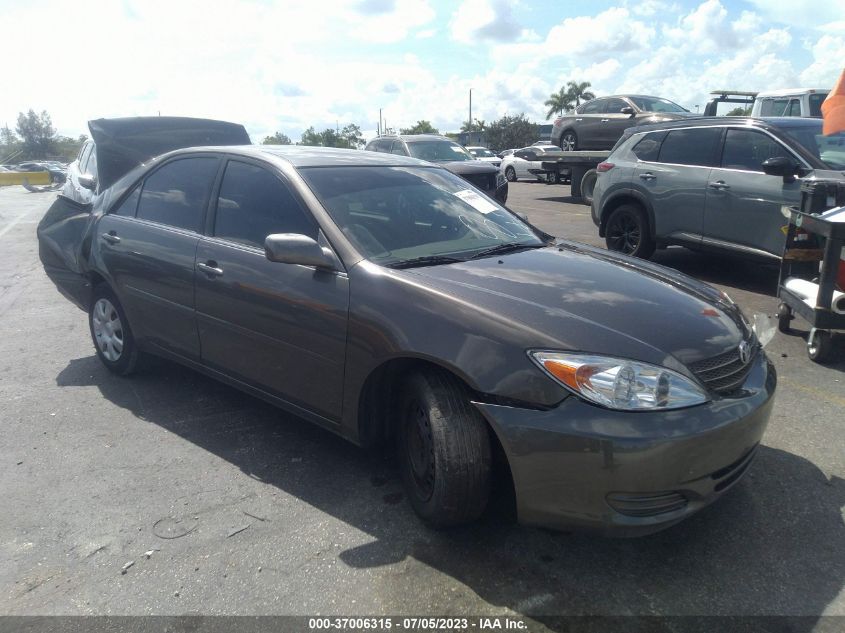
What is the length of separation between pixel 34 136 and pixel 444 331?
307 feet

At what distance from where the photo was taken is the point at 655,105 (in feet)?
50.5

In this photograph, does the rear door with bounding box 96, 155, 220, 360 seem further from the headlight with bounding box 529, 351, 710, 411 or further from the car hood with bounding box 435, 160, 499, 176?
the car hood with bounding box 435, 160, 499, 176

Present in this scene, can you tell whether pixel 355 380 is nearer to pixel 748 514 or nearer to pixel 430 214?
A: pixel 430 214

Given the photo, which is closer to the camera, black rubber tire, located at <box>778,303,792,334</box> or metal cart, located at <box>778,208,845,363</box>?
metal cart, located at <box>778,208,845,363</box>

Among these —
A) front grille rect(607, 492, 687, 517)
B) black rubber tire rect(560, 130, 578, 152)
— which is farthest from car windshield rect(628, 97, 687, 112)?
front grille rect(607, 492, 687, 517)

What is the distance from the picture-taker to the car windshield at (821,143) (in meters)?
7.32

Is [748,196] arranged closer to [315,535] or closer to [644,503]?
[644,503]

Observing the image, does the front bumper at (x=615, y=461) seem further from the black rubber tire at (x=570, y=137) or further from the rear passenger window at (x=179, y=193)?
the black rubber tire at (x=570, y=137)

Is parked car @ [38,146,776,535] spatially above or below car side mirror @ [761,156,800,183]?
below

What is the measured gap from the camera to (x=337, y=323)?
10.8 ft

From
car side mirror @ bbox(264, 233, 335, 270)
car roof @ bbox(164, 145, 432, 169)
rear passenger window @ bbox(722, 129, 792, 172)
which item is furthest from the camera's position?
rear passenger window @ bbox(722, 129, 792, 172)

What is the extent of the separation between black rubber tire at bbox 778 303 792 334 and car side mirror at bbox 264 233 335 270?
4.32m

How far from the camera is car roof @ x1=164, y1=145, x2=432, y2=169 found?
4.05 meters

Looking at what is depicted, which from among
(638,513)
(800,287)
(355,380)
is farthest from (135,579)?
(800,287)
